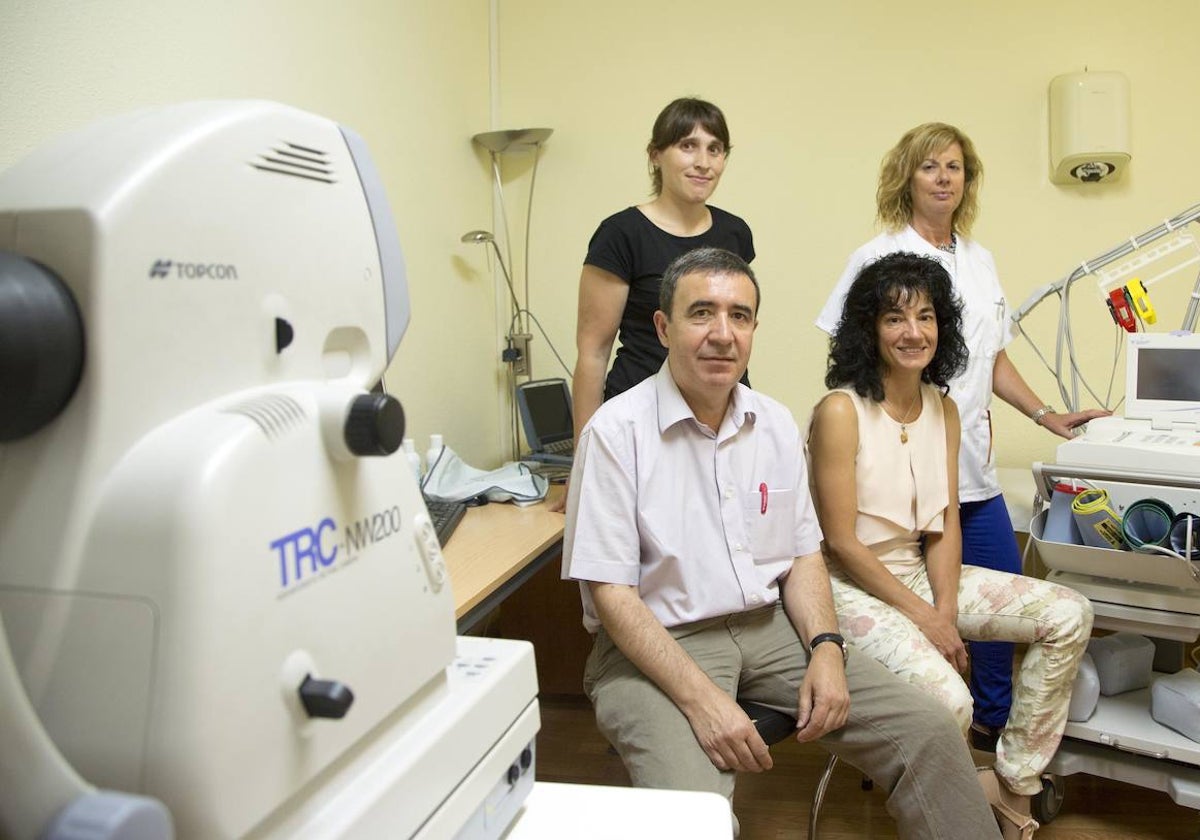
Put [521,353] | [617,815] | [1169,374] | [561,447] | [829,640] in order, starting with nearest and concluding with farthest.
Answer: [617,815], [829,640], [1169,374], [561,447], [521,353]

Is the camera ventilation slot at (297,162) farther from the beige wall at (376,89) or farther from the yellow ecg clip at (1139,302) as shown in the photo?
the yellow ecg clip at (1139,302)

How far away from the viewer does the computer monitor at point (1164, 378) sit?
1.85m

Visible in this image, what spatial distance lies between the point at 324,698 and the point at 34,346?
0.87ft

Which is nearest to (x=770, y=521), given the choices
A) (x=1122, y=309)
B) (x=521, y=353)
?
(x=1122, y=309)

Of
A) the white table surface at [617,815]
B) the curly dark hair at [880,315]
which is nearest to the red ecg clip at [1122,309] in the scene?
the curly dark hair at [880,315]

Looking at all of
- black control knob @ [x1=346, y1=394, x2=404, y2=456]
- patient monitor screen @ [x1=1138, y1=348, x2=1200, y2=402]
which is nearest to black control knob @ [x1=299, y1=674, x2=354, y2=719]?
black control knob @ [x1=346, y1=394, x2=404, y2=456]

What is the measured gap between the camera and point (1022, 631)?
1.77m

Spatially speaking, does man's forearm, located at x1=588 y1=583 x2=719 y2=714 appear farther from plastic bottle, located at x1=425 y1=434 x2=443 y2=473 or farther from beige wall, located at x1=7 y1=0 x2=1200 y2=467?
beige wall, located at x1=7 y1=0 x2=1200 y2=467

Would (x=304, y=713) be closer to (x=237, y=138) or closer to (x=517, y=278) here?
(x=237, y=138)

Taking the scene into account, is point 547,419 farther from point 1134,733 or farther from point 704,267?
point 1134,733

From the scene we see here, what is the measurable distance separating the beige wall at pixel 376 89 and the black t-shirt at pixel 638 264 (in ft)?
2.19

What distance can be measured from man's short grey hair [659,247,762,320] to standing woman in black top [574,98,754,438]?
1.28ft

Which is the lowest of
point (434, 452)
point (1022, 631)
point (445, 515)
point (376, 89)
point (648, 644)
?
point (1022, 631)

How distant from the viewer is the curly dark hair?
1.82 metres
